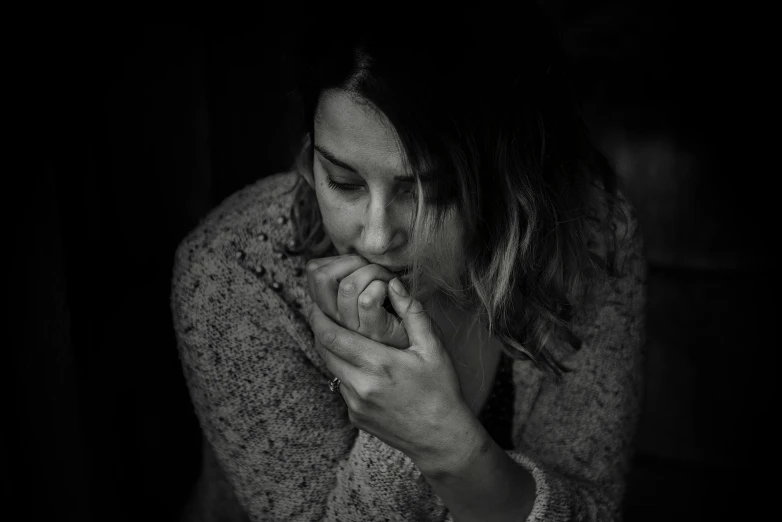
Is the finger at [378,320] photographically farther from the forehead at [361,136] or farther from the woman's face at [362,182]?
the forehead at [361,136]

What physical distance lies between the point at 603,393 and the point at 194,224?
0.85 m

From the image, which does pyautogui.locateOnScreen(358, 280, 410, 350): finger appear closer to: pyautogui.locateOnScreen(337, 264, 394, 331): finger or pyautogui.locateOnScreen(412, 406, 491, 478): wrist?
pyautogui.locateOnScreen(337, 264, 394, 331): finger

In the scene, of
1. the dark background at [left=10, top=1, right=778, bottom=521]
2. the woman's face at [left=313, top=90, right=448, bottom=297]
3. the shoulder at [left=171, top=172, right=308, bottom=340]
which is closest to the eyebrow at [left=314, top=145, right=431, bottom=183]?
the woman's face at [left=313, top=90, right=448, bottom=297]

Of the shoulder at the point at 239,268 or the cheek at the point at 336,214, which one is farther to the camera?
the shoulder at the point at 239,268

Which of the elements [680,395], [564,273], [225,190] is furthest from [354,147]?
[680,395]

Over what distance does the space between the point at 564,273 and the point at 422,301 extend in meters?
0.21

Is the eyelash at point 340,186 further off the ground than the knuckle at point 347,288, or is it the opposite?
the eyelash at point 340,186

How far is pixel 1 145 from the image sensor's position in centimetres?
84

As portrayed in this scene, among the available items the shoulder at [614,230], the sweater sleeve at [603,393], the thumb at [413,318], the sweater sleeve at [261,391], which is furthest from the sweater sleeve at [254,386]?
the shoulder at [614,230]

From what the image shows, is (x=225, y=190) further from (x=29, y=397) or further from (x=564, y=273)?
(x=564, y=273)

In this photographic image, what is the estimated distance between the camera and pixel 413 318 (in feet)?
2.81

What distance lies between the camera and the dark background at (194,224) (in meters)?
0.93

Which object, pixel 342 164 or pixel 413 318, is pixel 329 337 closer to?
pixel 413 318

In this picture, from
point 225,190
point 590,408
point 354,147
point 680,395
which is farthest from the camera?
point 680,395
